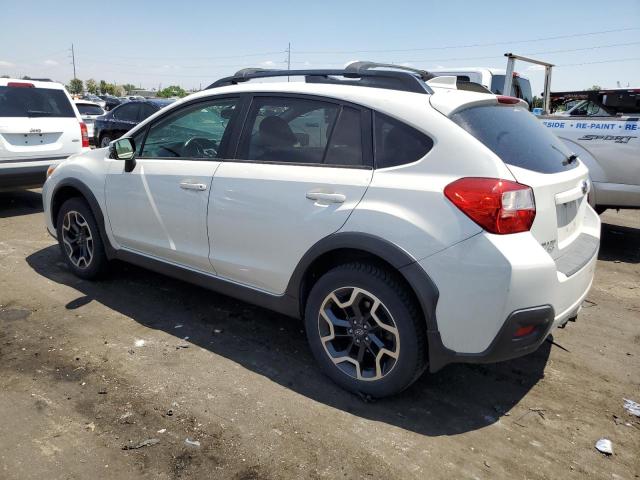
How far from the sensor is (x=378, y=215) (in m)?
2.72

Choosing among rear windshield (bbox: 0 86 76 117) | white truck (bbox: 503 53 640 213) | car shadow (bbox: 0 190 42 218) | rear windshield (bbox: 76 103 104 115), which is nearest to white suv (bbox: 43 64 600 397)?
white truck (bbox: 503 53 640 213)

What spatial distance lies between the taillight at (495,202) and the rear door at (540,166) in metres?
0.08

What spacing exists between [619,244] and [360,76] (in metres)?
5.25

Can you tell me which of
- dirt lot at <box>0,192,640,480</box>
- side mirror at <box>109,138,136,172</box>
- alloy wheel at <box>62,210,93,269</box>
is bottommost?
dirt lot at <box>0,192,640,480</box>

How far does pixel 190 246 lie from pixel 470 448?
229cm

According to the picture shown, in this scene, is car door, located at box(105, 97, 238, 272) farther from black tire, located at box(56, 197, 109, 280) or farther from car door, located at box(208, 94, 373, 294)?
black tire, located at box(56, 197, 109, 280)

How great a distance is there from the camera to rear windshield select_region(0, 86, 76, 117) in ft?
23.3

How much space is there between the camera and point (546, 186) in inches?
105

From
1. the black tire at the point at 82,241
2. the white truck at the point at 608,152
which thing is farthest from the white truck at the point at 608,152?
the black tire at the point at 82,241

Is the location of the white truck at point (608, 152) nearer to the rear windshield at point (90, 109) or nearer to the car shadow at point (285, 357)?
the car shadow at point (285, 357)

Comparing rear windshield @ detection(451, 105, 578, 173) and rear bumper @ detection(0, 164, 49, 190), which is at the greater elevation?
rear windshield @ detection(451, 105, 578, 173)

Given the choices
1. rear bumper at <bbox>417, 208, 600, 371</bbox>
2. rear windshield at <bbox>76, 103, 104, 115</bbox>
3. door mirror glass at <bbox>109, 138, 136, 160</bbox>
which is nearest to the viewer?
rear bumper at <bbox>417, 208, 600, 371</bbox>

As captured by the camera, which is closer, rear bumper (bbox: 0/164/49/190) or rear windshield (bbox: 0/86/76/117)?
rear bumper (bbox: 0/164/49/190)

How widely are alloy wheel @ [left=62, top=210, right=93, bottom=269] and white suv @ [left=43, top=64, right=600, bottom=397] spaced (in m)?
1.04
